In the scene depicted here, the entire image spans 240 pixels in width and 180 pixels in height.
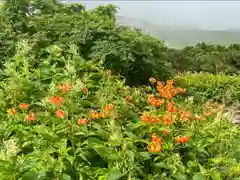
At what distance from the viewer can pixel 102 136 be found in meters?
4.72

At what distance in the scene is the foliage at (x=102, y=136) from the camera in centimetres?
430

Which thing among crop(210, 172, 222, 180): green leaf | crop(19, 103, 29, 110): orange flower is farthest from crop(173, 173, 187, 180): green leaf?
crop(19, 103, 29, 110): orange flower

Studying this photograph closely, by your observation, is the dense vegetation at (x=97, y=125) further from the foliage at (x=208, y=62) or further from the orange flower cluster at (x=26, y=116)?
the foliage at (x=208, y=62)

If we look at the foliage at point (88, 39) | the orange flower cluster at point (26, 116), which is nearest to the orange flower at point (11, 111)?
the orange flower cluster at point (26, 116)

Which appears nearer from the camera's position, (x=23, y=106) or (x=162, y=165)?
(x=162, y=165)

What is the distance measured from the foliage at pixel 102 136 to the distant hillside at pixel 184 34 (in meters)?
37.7

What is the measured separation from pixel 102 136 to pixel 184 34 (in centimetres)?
4672

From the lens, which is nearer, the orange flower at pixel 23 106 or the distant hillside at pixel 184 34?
the orange flower at pixel 23 106

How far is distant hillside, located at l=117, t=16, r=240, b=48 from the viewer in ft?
150

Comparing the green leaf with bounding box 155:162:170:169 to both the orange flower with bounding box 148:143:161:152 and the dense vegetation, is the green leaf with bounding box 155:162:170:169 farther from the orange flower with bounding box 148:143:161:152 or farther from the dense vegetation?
the orange flower with bounding box 148:143:161:152

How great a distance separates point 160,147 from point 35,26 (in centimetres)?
392

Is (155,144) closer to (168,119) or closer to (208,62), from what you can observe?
(168,119)

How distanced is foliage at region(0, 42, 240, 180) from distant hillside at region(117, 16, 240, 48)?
1486 inches

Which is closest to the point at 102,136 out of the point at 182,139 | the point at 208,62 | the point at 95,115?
the point at 95,115
